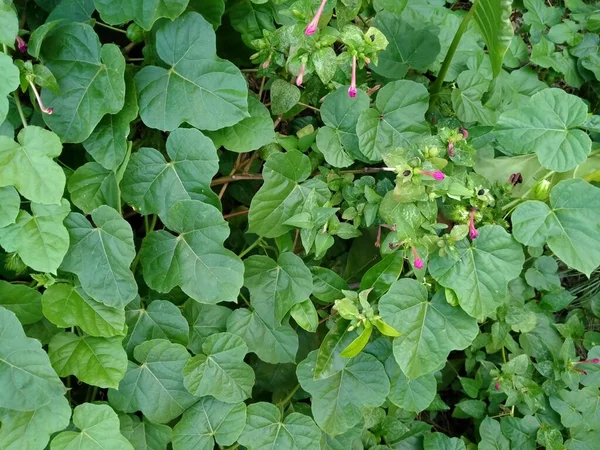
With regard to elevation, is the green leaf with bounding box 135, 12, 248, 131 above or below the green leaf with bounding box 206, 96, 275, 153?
above

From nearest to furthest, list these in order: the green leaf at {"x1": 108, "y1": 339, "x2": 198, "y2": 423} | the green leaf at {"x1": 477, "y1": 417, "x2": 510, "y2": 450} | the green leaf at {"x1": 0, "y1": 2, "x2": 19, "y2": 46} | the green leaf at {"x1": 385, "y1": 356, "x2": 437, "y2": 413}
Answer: the green leaf at {"x1": 0, "y1": 2, "x2": 19, "y2": 46}
the green leaf at {"x1": 108, "y1": 339, "x2": 198, "y2": 423}
the green leaf at {"x1": 385, "y1": 356, "x2": 437, "y2": 413}
the green leaf at {"x1": 477, "y1": 417, "x2": 510, "y2": 450}

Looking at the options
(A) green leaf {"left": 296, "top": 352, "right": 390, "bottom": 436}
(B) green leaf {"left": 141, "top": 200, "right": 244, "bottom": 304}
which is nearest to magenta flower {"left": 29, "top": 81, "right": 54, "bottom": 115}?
(B) green leaf {"left": 141, "top": 200, "right": 244, "bottom": 304}

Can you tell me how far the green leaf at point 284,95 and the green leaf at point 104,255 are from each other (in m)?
0.38

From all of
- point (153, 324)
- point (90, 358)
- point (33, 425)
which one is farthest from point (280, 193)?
point (33, 425)

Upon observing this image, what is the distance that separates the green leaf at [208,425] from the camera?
1.10 meters

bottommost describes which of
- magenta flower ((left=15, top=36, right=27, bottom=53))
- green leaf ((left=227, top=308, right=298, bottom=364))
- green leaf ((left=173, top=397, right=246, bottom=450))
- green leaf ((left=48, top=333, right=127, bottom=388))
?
green leaf ((left=173, top=397, right=246, bottom=450))

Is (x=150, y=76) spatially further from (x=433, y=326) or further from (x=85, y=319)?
(x=433, y=326)

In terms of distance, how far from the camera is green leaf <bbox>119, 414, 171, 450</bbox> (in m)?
1.10

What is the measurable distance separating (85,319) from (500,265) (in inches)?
30.3

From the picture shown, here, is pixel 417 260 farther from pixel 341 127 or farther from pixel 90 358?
pixel 90 358

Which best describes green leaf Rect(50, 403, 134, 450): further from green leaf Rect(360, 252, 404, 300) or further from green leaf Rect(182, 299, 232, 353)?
green leaf Rect(360, 252, 404, 300)

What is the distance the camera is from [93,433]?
99cm

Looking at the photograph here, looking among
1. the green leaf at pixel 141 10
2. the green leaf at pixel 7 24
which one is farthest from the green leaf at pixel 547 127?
the green leaf at pixel 7 24

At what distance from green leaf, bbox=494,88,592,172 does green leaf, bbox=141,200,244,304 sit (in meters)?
0.56
